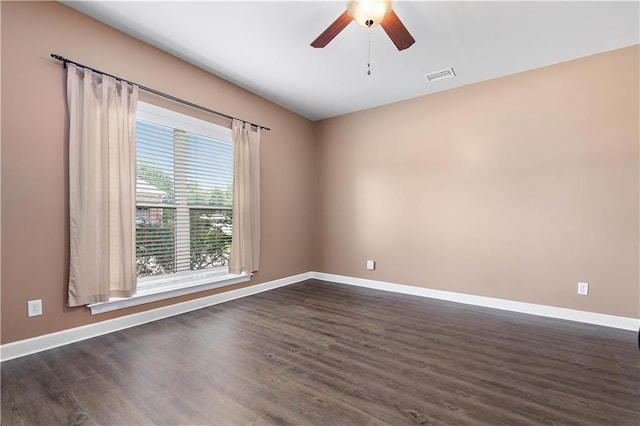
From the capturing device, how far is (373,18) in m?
1.96

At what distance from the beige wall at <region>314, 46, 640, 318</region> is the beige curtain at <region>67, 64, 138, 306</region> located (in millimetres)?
3152

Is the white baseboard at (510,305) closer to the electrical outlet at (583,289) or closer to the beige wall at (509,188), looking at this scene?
the beige wall at (509,188)

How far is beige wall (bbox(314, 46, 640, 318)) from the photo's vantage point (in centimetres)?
293

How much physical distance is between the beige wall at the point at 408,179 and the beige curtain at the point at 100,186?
0.10 m

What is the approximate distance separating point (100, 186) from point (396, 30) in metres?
2.83

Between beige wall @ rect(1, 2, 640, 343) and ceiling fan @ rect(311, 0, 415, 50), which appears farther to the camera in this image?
beige wall @ rect(1, 2, 640, 343)

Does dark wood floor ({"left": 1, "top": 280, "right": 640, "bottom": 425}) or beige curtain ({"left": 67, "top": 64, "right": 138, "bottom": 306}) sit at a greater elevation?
beige curtain ({"left": 67, "top": 64, "right": 138, "bottom": 306})

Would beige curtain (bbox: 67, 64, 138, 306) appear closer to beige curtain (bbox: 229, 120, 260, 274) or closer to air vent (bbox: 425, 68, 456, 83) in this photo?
beige curtain (bbox: 229, 120, 260, 274)

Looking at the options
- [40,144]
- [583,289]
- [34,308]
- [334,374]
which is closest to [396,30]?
[334,374]

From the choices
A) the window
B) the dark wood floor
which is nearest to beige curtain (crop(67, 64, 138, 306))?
the window

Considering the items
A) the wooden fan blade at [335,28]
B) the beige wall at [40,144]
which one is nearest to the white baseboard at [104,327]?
the beige wall at [40,144]

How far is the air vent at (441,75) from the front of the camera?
3.38m

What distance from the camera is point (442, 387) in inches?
73.1

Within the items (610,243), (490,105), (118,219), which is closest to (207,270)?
(118,219)
